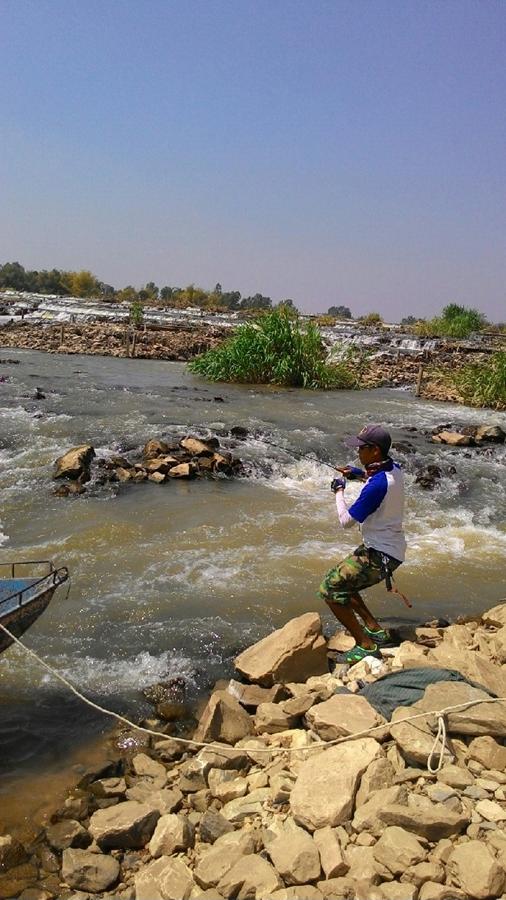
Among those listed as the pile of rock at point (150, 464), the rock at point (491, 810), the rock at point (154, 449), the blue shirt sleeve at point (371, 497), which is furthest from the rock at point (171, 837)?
the rock at point (154, 449)

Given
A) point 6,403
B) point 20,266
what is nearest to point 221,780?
point 6,403

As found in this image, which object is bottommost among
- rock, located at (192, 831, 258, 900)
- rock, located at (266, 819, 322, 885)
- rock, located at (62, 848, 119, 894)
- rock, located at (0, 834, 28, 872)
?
rock, located at (0, 834, 28, 872)

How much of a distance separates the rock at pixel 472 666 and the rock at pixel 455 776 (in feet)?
2.82

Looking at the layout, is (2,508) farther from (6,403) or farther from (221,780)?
(6,403)

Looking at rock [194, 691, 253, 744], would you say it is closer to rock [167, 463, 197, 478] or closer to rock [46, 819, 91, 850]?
rock [46, 819, 91, 850]

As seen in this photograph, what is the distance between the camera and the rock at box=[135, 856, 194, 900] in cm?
280

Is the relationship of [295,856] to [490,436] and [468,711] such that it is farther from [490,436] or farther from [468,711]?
[490,436]

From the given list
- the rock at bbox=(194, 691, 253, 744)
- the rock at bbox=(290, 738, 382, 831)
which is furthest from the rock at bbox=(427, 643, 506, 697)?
the rock at bbox=(194, 691, 253, 744)

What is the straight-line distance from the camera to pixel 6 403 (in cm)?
1457

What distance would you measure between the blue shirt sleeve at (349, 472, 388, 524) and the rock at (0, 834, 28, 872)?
8.99 feet

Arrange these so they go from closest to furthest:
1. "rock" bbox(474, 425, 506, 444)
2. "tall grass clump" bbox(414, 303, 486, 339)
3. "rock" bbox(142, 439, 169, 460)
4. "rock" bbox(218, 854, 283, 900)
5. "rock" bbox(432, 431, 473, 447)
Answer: "rock" bbox(218, 854, 283, 900), "rock" bbox(142, 439, 169, 460), "rock" bbox(432, 431, 473, 447), "rock" bbox(474, 425, 506, 444), "tall grass clump" bbox(414, 303, 486, 339)

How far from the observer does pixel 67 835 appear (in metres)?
3.29

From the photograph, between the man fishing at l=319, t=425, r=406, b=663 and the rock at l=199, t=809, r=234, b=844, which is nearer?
the rock at l=199, t=809, r=234, b=844

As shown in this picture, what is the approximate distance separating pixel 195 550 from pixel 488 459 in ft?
23.8
